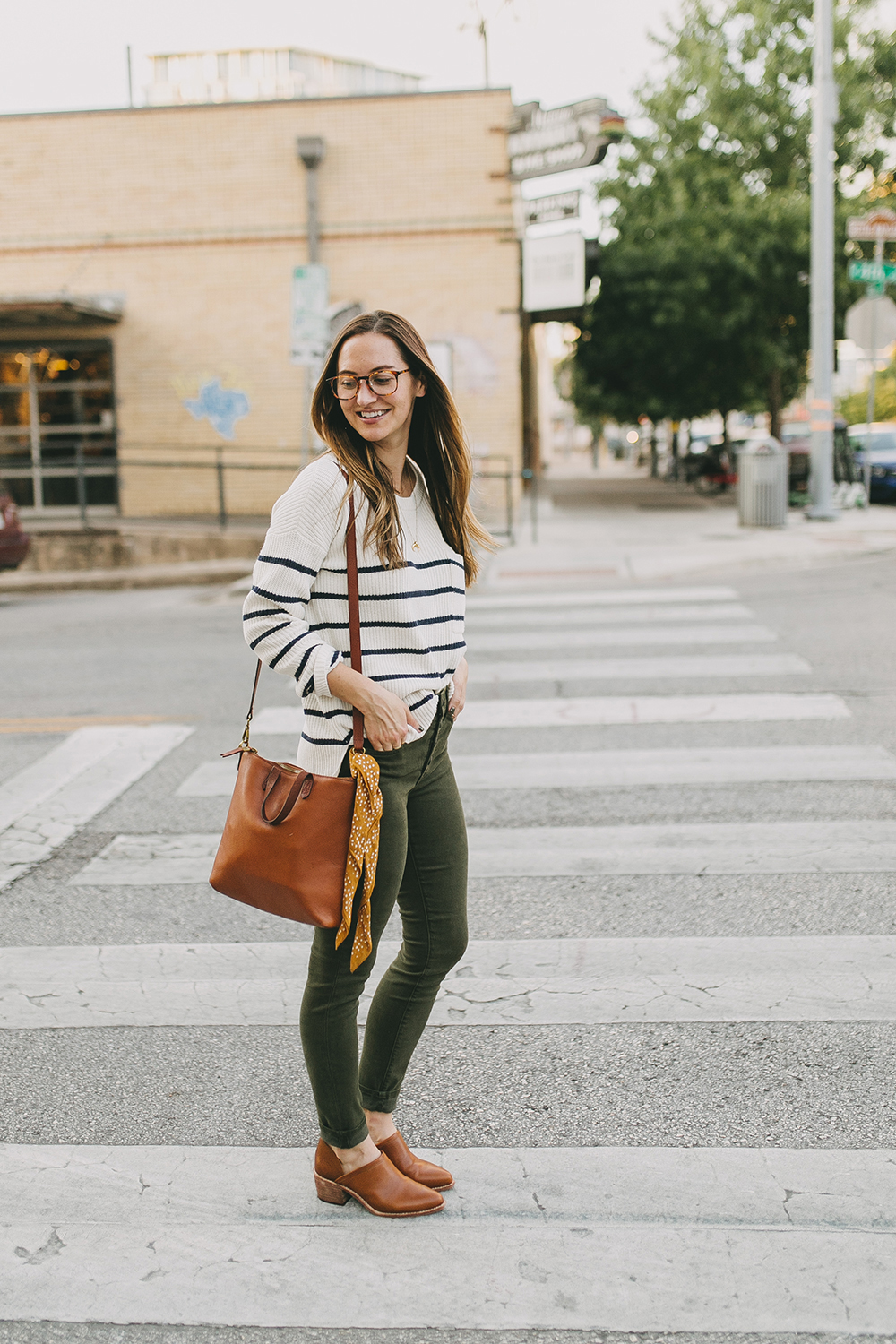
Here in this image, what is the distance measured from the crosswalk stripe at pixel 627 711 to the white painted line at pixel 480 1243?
166 inches

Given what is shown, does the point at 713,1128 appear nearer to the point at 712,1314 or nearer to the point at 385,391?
the point at 712,1314

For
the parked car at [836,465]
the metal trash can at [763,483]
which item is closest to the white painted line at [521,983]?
the metal trash can at [763,483]

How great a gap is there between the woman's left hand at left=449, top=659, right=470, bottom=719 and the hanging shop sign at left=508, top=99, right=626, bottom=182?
16.9m

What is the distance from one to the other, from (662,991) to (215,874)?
68.2 inches

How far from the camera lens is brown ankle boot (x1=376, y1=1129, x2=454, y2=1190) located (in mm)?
2783

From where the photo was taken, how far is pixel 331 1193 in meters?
2.75

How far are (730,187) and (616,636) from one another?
1582 cm

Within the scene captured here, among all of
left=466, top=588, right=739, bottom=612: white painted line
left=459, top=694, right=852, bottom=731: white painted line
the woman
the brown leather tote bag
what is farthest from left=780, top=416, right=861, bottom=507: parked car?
the brown leather tote bag

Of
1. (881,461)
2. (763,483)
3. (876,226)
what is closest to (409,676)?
(763,483)

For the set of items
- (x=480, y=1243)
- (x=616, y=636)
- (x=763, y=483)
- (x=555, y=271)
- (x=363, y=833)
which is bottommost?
(x=480, y=1243)

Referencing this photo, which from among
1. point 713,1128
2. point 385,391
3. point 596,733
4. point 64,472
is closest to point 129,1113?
point 713,1128

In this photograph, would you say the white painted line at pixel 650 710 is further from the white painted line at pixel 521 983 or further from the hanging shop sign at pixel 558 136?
the hanging shop sign at pixel 558 136

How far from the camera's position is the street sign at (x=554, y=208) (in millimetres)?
18203

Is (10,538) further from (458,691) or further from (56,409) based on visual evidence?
(458,691)
